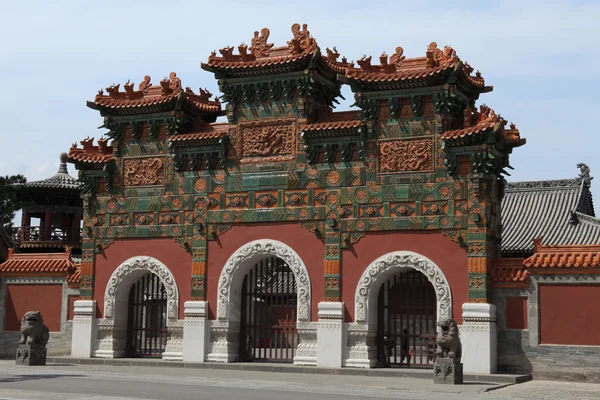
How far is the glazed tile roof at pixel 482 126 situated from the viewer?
814 inches

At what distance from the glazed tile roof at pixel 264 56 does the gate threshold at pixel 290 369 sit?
25.1 ft

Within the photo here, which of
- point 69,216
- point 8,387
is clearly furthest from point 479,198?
point 69,216

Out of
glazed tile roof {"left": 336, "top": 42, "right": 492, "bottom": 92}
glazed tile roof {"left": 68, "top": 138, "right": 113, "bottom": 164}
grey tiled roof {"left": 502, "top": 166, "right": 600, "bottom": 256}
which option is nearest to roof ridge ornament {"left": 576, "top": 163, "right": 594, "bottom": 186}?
grey tiled roof {"left": 502, "top": 166, "right": 600, "bottom": 256}

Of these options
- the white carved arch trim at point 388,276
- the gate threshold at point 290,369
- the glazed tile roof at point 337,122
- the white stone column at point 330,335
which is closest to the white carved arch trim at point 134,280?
the gate threshold at point 290,369

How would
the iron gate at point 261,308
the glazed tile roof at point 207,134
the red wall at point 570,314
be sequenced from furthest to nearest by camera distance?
the glazed tile roof at point 207,134 < the iron gate at point 261,308 < the red wall at point 570,314

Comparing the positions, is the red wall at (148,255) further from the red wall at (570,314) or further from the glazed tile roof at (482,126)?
the red wall at (570,314)

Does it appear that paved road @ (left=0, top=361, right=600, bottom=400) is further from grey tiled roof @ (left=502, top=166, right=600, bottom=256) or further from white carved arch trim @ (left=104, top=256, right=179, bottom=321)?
grey tiled roof @ (left=502, top=166, right=600, bottom=256)

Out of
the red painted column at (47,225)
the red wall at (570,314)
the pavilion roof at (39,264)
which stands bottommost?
the red wall at (570,314)

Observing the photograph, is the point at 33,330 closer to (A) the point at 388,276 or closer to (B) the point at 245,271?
(B) the point at 245,271

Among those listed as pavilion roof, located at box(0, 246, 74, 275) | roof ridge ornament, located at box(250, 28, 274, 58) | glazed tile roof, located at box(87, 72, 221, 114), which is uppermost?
roof ridge ornament, located at box(250, 28, 274, 58)

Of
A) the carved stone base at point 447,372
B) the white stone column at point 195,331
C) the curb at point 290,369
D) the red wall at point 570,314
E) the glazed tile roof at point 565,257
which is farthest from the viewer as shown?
the white stone column at point 195,331

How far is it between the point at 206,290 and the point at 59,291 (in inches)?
192

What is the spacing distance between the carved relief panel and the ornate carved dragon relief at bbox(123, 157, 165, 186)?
2.49 meters

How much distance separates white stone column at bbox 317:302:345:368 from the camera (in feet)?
71.4
